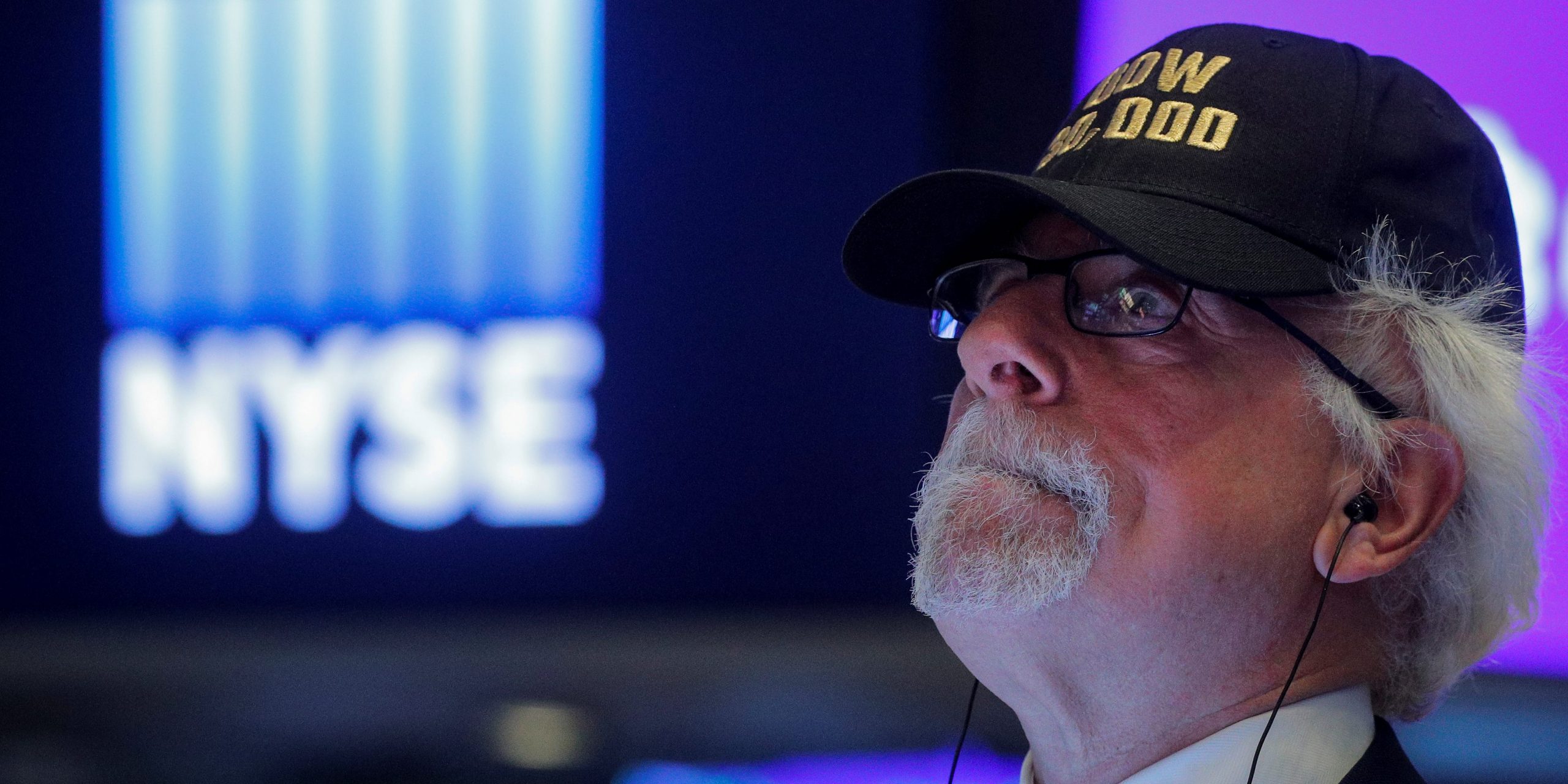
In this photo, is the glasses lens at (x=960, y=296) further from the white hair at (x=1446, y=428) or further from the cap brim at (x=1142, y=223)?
the white hair at (x=1446, y=428)

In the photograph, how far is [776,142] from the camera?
1.76 m

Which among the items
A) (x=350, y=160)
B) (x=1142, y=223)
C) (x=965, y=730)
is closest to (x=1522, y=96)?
(x=1142, y=223)

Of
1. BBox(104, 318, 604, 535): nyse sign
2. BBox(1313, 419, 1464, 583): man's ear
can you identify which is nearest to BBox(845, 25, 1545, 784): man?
BBox(1313, 419, 1464, 583): man's ear

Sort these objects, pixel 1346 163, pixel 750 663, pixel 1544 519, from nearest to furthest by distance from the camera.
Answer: pixel 1346 163 < pixel 1544 519 < pixel 750 663

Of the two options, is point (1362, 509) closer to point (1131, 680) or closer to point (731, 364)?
point (1131, 680)

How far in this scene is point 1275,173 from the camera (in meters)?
0.81

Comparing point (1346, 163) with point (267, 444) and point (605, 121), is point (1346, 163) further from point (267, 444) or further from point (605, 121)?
point (267, 444)

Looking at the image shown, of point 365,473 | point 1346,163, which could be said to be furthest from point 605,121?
point 1346,163

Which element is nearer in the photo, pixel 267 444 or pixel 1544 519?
pixel 1544 519

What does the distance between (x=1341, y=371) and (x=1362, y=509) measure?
0.09m

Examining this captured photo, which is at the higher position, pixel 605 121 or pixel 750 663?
pixel 605 121

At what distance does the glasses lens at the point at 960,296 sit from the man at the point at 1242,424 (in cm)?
8

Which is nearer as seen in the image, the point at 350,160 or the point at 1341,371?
the point at 1341,371

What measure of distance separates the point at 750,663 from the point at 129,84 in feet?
3.83
